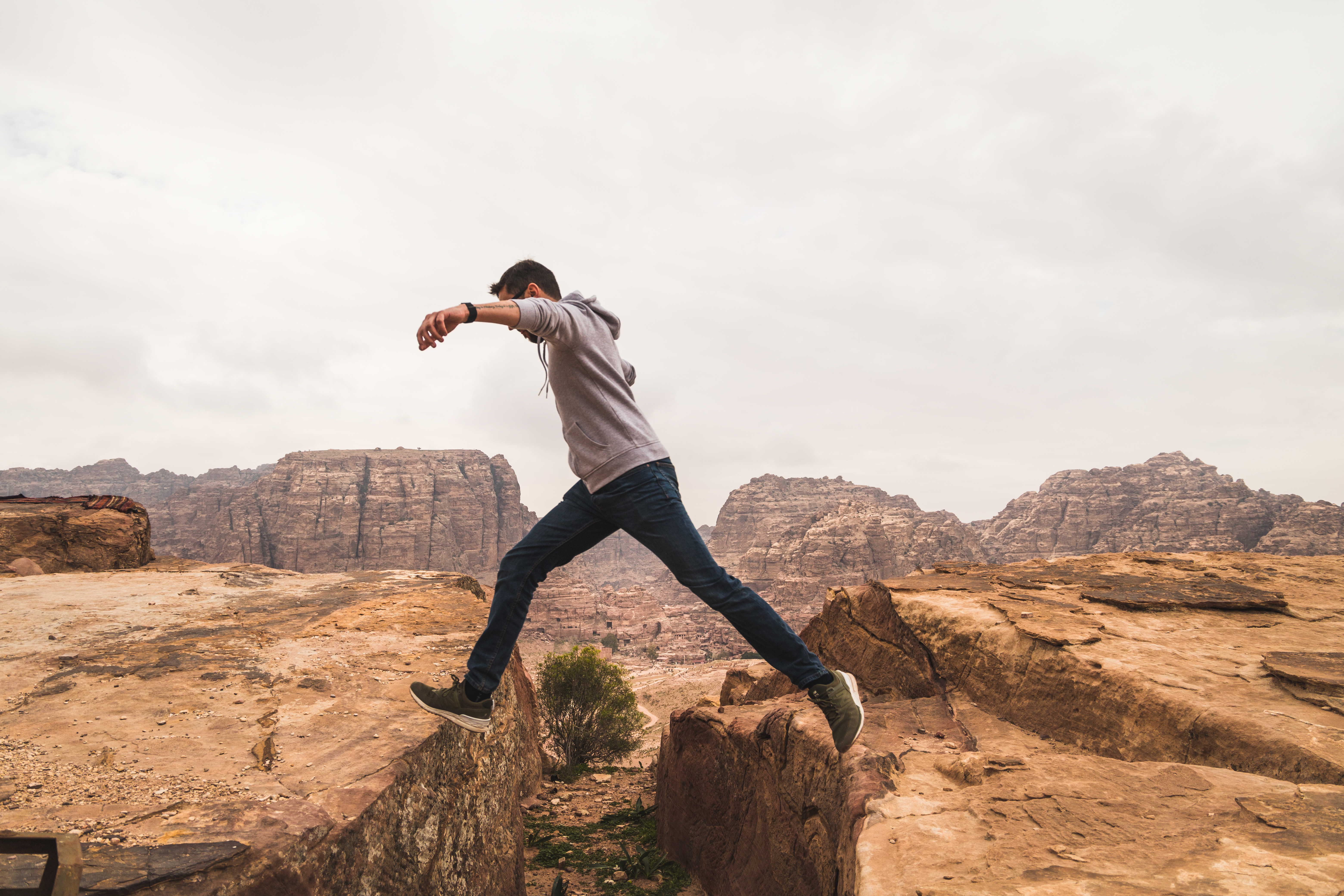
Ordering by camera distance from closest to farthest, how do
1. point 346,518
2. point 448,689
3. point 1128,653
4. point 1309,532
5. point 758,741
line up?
point 448,689 < point 1128,653 < point 758,741 < point 1309,532 < point 346,518

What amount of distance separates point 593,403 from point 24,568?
9.60 metres

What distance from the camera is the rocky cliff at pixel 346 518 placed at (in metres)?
95.4

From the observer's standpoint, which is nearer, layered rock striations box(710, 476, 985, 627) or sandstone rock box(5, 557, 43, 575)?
sandstone rock box(5, 557, 43, 575)

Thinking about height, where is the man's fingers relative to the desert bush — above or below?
above

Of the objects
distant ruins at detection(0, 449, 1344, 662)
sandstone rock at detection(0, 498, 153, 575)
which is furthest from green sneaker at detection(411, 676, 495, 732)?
distant ruins at detection(0, 449, 1344, 662)

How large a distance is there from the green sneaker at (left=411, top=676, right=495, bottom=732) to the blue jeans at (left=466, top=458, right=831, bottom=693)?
11cm

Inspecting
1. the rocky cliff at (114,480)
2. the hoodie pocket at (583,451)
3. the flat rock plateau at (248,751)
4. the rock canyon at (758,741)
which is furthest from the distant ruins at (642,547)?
the hoodie pocket at (583,451)

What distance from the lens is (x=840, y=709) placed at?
321 cm

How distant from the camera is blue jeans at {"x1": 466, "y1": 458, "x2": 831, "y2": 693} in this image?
3068 millimetres

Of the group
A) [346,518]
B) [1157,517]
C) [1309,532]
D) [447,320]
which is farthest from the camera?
[346,518]

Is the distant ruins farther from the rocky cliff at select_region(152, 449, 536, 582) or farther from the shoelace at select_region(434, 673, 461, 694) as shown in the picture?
the shoelace at select_region(434, 673, 461, 694)

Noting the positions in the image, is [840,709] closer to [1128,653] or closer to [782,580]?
[1128,653]

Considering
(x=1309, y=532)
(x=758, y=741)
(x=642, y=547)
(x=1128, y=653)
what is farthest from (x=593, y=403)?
(x=1309, y=532)

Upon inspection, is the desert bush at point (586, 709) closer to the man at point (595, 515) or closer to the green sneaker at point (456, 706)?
the green sneaker at point (456, 706)
